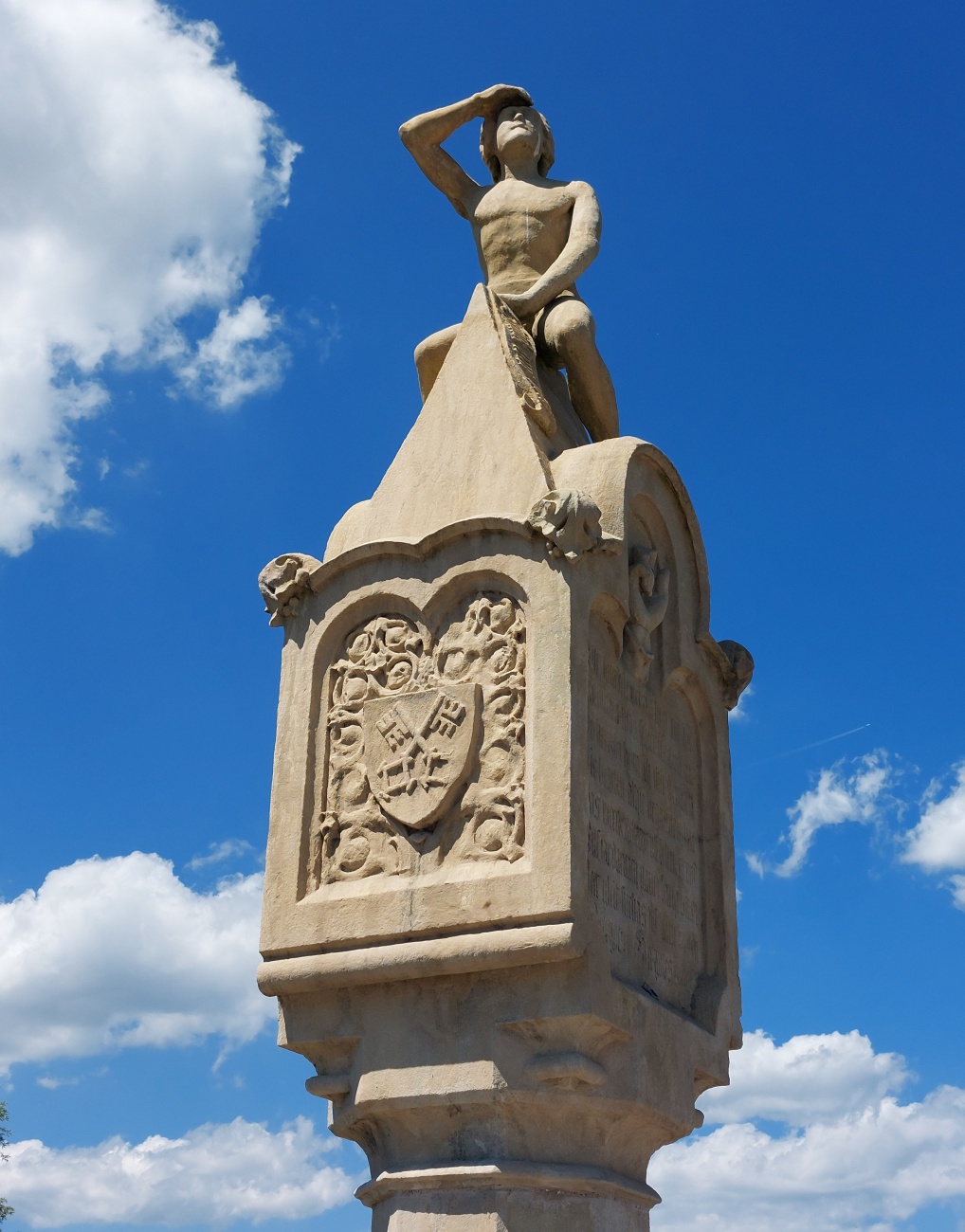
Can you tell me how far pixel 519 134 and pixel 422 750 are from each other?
4681 mm

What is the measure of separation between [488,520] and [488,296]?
2.06 m

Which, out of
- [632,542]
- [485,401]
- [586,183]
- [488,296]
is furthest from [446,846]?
[586,183]

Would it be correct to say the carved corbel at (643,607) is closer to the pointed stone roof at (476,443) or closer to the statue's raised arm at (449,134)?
the pointed stone roof at (476,443)

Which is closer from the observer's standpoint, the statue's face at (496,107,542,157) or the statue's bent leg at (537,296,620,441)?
the statue's bent leg at (537,296,620,441)

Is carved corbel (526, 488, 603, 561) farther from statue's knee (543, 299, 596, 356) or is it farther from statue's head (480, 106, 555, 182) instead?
statue's head (480, 106, 555, 182)

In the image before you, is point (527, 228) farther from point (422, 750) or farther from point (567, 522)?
point (422, 750)

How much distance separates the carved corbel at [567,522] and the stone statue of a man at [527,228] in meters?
2.08

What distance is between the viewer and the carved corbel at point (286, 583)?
849cm

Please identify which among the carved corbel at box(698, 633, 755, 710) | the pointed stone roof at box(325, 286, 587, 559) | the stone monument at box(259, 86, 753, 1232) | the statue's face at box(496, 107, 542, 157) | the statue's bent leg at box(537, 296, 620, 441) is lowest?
the stone monument at box(259, 86, 753, 1232)

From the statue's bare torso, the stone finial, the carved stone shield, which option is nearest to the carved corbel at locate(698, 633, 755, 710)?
the stone finial

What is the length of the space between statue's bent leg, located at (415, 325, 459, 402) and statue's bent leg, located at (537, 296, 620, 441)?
0.62 metres

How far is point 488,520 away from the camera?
26.0 ft

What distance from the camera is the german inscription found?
7.65m

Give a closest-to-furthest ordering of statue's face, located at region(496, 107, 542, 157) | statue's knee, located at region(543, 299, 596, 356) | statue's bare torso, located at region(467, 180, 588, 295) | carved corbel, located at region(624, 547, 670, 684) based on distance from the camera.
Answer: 1. carved corbel, located at region(624, 547, 670, 684)
2. statue's knee, located at region(543, 299, 596, 356)
3. statue's bare torso, located at region(467, 180, 588, 295)
4. statue's face, located at region(496, 107, 542, 157)
